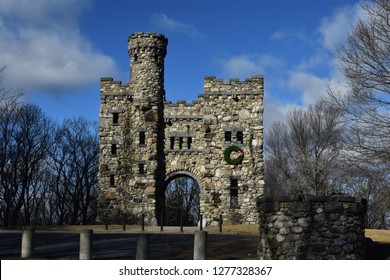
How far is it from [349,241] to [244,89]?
19.6 metres

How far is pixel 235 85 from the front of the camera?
32438mm

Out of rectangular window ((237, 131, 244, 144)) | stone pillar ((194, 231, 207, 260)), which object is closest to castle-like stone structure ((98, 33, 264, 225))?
rectangular window ((237, 131, 244, 144))

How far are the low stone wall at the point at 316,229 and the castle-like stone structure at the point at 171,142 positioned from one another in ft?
57.5

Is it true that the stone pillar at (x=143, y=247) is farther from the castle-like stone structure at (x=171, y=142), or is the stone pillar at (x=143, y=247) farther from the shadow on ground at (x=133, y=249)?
the castle-like stone structure at (x=171, y=142)

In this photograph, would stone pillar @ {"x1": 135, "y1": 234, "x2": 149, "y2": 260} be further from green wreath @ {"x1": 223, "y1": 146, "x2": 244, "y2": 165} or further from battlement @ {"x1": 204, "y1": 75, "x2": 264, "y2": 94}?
battlement @ {"x1": 204, "y1": 75, "x2": 264, "y2": 94}

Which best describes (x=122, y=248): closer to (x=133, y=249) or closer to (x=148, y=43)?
(x=133, y=249)

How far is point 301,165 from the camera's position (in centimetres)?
3972

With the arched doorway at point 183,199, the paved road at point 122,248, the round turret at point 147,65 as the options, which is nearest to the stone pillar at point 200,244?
the paved road at point 122,248

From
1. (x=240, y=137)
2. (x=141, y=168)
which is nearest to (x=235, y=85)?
(x=240, y=137)

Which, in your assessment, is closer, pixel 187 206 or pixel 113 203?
pixel 113 203

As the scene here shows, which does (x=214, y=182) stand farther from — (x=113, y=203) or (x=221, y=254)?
(x=221, y=254)

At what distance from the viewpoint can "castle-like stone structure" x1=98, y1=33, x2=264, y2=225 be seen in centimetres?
3150

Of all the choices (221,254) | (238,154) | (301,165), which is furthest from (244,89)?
(221,254)

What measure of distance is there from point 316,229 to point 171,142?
1984 cm
